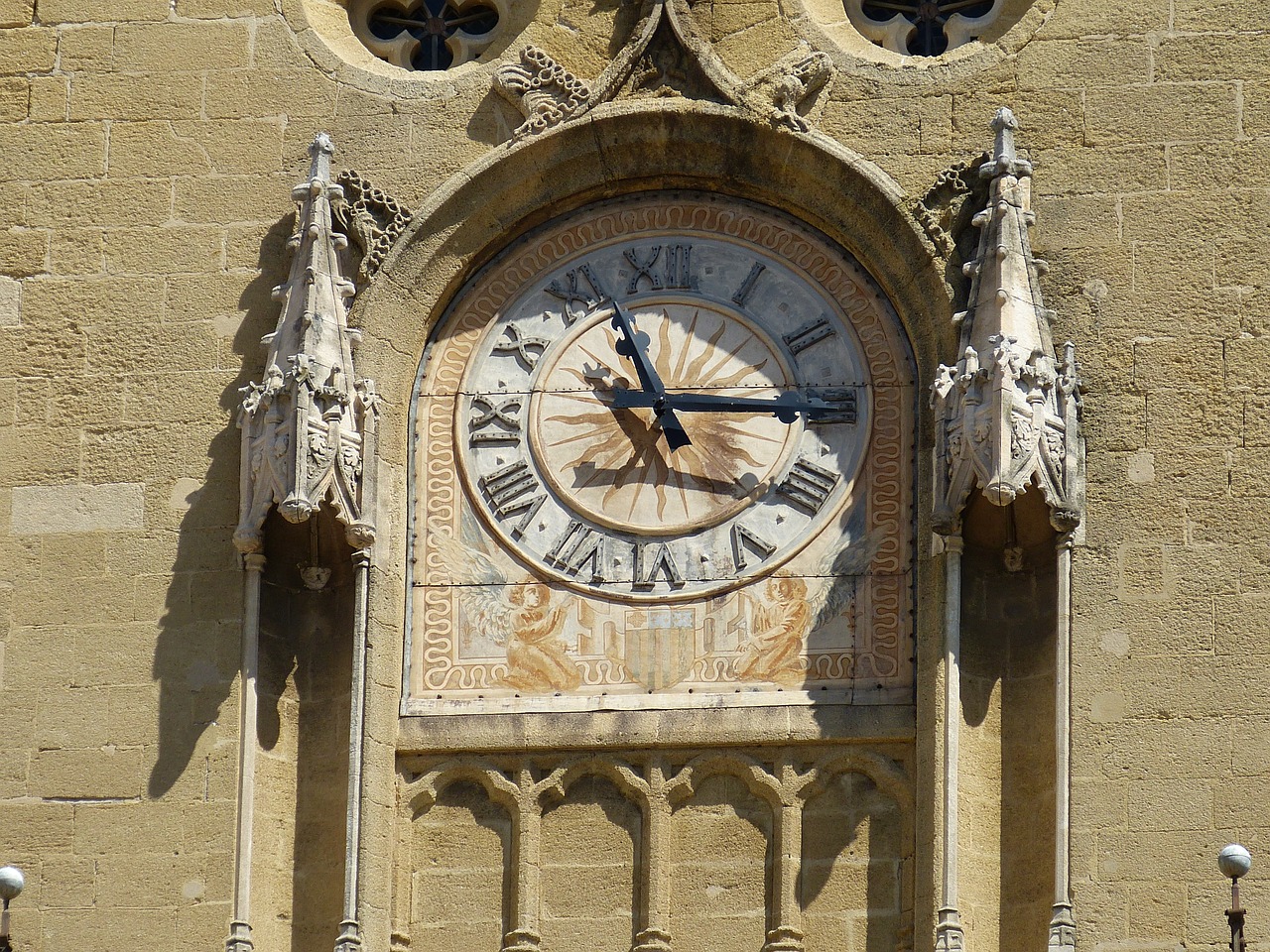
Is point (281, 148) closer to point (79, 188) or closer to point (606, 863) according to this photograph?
point (79, 188)

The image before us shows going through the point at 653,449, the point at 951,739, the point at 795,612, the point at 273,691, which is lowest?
the point at 951,739

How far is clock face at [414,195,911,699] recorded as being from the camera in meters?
17.1

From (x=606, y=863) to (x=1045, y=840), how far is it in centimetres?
189

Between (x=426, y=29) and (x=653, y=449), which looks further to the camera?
(x=426, y=29)

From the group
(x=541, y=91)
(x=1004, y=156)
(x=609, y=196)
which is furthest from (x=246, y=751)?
(x=1004, y=156)

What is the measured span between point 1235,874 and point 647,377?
3.94 m

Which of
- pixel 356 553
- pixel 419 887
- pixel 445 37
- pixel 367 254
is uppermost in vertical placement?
pixel 445 37

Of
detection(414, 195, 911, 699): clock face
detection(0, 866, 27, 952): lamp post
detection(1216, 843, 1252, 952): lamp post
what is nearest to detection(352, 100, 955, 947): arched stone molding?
detection(414, 195, 911, 699): clock face

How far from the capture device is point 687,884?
1661 centimetres

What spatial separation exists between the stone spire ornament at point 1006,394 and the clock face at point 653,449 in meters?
0.61

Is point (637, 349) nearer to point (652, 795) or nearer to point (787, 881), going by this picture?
point (652, 795)

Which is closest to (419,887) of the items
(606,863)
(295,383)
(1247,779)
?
(606,863)

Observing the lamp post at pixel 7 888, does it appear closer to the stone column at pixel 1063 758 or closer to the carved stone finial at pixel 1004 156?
the stone column at pixel 1063 758

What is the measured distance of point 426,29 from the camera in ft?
61.2
